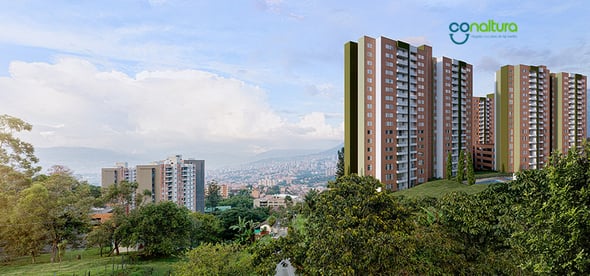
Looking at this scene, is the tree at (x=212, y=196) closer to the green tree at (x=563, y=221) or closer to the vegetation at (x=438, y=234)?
the vegetation at (x=438, y=234)

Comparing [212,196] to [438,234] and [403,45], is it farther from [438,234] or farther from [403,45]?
[438,234]

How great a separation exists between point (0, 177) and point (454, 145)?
38.7m

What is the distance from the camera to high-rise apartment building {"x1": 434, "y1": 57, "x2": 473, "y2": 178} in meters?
33.8

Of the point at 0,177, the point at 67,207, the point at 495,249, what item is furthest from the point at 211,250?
the point at 0,177

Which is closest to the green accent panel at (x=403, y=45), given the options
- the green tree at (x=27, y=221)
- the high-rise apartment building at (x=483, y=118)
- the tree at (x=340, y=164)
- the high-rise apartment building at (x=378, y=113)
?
the high-rise apartment building at (x=378, y=113)

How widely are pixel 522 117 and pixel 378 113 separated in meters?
21.4

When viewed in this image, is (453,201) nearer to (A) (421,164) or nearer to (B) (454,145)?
(A) (421,164)

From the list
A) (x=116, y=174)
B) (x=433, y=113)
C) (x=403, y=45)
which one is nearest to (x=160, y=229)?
(x=403, y=45)

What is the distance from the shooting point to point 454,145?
35062 millimetres

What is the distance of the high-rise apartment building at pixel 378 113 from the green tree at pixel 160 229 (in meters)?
15.6

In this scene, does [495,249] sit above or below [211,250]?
above

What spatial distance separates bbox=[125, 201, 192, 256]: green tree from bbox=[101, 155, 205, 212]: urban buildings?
21529 millimetres

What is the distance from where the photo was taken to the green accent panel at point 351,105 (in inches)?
1118

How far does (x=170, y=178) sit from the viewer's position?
45344 millimetres
